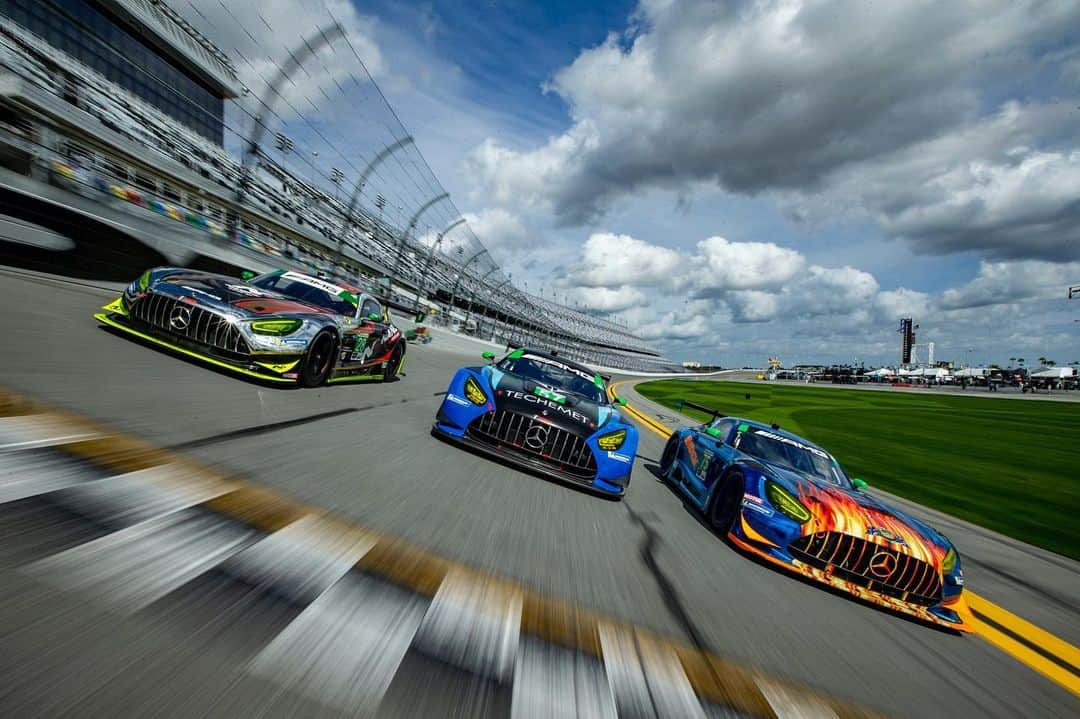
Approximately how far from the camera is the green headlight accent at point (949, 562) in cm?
363

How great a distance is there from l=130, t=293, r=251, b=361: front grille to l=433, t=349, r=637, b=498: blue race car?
2169 millimetres

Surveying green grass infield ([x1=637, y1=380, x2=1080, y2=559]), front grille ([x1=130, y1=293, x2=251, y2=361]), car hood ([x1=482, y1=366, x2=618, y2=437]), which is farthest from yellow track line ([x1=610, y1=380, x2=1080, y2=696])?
front grille ([x1=130, y1=293, x2=251, y2=361])

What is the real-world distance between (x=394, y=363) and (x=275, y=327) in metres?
3.56

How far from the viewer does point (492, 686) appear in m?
1.69

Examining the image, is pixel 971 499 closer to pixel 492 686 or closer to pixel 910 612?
pixel 910 612

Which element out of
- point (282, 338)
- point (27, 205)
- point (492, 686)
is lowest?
point (492, 686)

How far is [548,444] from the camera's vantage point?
4828mm

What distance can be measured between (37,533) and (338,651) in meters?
1.17

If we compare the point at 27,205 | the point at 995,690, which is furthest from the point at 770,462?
the point at 27,205

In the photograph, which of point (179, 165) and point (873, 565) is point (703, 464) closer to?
point (873, 565)

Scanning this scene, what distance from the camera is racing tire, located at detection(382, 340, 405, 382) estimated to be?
A: 895cm

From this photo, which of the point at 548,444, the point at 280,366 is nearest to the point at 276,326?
the point at 280,366

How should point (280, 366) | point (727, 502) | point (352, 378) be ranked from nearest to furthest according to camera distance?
point (727, 502) < point (280, 366) < point (352, 378)

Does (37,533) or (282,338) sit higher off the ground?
(282,338)
